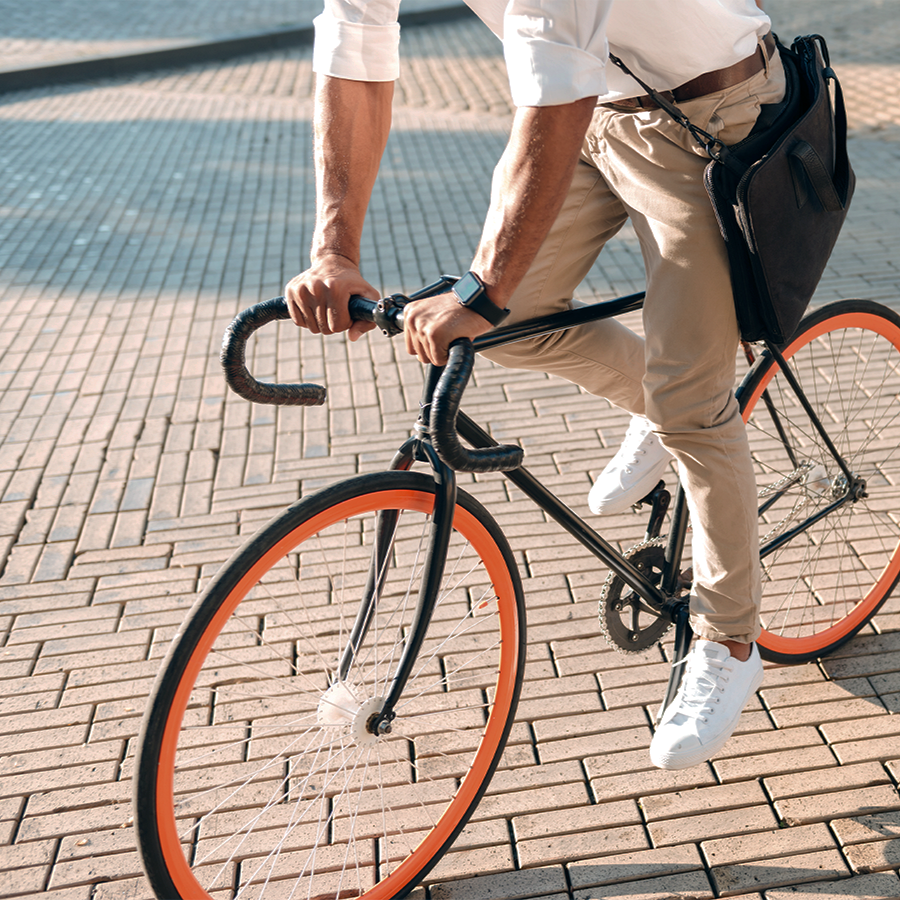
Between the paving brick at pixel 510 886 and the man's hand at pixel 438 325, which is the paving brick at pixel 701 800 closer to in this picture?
the paving brick at pixel 510 886

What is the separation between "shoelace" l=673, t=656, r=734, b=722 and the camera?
2.18 meters

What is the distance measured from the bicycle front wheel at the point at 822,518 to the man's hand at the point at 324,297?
3.60ft

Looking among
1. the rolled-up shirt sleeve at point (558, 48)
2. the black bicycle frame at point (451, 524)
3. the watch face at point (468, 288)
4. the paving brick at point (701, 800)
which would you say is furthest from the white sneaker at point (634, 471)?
the rolled-up shirt sleeve at point (558, 48)

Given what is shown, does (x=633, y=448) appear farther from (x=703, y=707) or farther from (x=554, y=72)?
(x=554, y=72)

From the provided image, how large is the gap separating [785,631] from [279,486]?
1873 mm

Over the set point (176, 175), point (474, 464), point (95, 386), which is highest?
point (474, 464)

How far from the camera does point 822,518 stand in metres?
2.62

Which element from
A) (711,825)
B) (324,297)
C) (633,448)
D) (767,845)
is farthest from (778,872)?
(324,297)

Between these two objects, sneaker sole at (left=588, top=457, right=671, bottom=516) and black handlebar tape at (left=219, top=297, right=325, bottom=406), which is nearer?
black handlebar tape at (left=219, top=297, right=325, bottom=406)

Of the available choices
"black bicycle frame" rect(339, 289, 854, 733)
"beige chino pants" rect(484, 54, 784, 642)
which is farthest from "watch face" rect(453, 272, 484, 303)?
"beige chino pants" rect(484, 54, 784, 642)

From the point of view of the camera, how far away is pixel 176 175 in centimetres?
761

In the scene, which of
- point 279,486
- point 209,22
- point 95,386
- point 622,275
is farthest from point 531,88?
point 209,22

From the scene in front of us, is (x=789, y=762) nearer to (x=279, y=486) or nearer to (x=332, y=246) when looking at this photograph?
(x=332, y=246)

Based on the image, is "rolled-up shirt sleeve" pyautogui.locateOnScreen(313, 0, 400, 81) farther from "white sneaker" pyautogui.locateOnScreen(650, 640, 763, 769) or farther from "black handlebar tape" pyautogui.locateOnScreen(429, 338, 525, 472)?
"white sneaker" pyautogui.locateOnScreen(650, 640, 763, 769)
